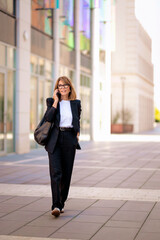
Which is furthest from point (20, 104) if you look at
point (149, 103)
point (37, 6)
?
point (149, 103)

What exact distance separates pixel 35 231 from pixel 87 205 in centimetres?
190

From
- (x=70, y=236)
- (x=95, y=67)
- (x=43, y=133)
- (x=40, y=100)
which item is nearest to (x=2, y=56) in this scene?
(x=40, y=100)

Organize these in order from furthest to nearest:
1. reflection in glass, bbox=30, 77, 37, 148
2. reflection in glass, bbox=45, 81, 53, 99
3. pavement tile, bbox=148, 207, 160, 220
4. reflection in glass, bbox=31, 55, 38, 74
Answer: reflection in glass, bbox=45, 81, 53, 99 → reflection in glass, bbox=30, 77, 37, 148 → reflection in glass, bbox=31, 55, 38, 74 → pavement tile, bbox=148, 207, 160, 220

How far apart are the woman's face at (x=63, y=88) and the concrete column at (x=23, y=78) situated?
458 inches

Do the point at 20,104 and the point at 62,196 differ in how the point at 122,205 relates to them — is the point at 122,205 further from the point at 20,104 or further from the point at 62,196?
the point at 20,104

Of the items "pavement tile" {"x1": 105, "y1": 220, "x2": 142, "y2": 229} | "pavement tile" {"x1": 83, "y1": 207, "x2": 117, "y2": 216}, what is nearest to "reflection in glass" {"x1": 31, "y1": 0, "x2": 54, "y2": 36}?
"pavement tile" {"x1": 83, "y1": 207, "x2": 117, "y2": 216}

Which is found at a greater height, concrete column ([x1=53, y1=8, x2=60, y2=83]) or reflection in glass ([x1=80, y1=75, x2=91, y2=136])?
concrete column ([x1=53, y1=8, x2=60, y2=83])

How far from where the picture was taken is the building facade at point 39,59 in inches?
714

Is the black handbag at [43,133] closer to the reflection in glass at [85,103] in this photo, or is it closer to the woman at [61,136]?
the woman at [61,136]

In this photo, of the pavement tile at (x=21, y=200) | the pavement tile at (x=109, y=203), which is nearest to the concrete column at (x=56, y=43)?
the pavement tile at (x=21, y=200)

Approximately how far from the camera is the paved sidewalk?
6.18 metres

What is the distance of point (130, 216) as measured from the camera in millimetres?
7148

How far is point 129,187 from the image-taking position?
10109mm

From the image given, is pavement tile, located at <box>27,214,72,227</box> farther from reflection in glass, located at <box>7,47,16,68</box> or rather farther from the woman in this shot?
reflection in glass, located at <box>7,47,16,68</box>
